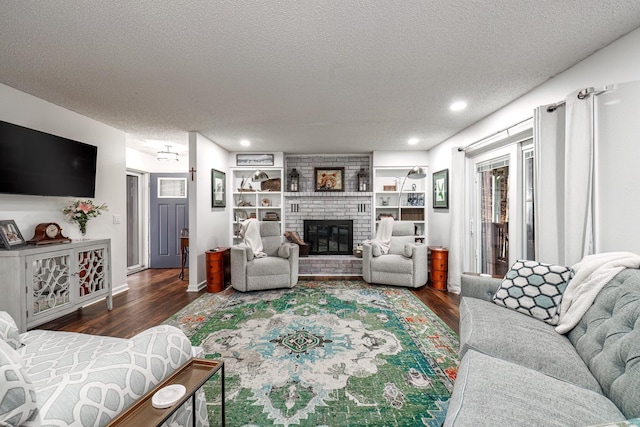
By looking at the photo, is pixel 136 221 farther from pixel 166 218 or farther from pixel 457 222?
pixel 457 222

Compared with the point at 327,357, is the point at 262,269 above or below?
above

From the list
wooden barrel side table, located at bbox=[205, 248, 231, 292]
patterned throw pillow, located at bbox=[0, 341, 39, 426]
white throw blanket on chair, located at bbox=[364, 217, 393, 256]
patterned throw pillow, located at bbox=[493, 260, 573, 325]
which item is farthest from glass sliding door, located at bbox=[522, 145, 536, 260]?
wooden barrel side table, located at bbox=[205, 248, 231, 292]

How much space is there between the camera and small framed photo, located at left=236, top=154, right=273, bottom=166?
5.42 metres

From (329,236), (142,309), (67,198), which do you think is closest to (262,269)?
(142,309)

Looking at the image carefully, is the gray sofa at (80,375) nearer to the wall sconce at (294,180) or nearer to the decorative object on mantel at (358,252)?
the decorative object on mantel at (358,252)

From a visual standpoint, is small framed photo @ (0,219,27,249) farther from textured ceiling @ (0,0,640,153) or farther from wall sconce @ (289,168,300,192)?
wall sconce @ (289,168,300,192)

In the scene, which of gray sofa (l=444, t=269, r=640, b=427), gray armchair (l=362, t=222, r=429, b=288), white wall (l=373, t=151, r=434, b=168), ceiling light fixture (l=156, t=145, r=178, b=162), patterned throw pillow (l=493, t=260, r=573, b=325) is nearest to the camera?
gray sofa (l=444, t=269, r=640, b=427)

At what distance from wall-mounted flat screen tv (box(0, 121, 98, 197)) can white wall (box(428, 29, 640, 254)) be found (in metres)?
4.50

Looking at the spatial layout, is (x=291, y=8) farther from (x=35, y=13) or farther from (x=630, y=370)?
(x=630, y=370)

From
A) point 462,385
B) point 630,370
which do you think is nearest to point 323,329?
point 462,385

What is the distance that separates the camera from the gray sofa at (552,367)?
0.97m

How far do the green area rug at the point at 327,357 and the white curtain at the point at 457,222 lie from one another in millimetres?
793

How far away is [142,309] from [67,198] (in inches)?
62.0

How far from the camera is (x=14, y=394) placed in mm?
671
